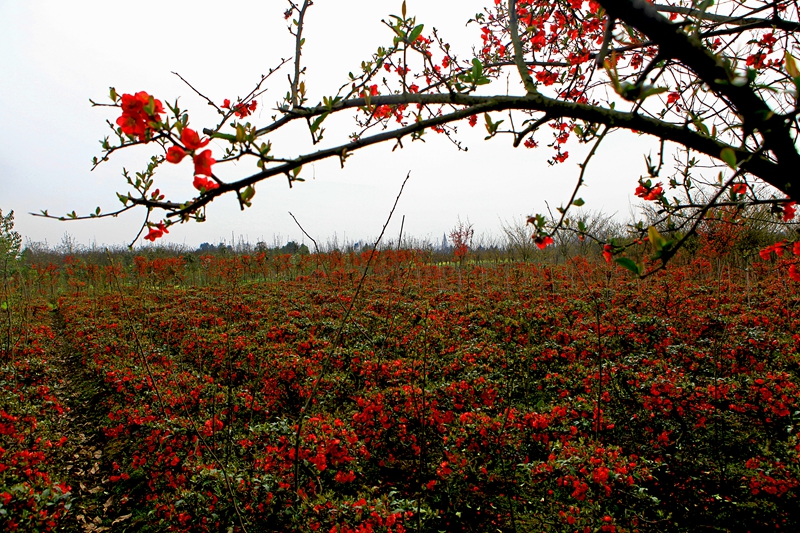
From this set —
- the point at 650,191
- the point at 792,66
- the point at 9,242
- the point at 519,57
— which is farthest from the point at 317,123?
the point at 9,242

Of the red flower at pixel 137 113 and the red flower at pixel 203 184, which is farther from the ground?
the red flower at pixel 137 113

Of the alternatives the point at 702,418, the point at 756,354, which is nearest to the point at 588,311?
the point at 756,354

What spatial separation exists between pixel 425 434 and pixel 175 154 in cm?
→ 302

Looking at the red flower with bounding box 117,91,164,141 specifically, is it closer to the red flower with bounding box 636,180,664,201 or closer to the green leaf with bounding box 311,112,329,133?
the green leaf with bounding box 311,112,329,133

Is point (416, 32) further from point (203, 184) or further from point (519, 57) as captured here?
point (203, 184)

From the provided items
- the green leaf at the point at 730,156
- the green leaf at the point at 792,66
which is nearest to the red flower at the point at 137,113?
the green leaf at the point at 730,156

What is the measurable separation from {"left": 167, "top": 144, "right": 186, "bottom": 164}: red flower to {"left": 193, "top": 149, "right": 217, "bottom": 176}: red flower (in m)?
0.03

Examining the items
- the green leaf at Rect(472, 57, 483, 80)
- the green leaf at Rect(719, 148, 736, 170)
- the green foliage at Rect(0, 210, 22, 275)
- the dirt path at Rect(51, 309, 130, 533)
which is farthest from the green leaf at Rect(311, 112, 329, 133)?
the green foliage at Rect(0, 210, 22, 275)

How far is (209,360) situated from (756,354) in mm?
7167

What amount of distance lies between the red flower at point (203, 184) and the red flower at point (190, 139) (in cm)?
6

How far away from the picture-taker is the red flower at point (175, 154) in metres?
0.83

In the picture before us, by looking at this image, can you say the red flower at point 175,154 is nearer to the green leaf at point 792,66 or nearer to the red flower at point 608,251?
the green leaf at point 792,66

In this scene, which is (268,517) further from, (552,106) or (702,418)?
(702,418)

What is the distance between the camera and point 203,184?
2.84 ft
